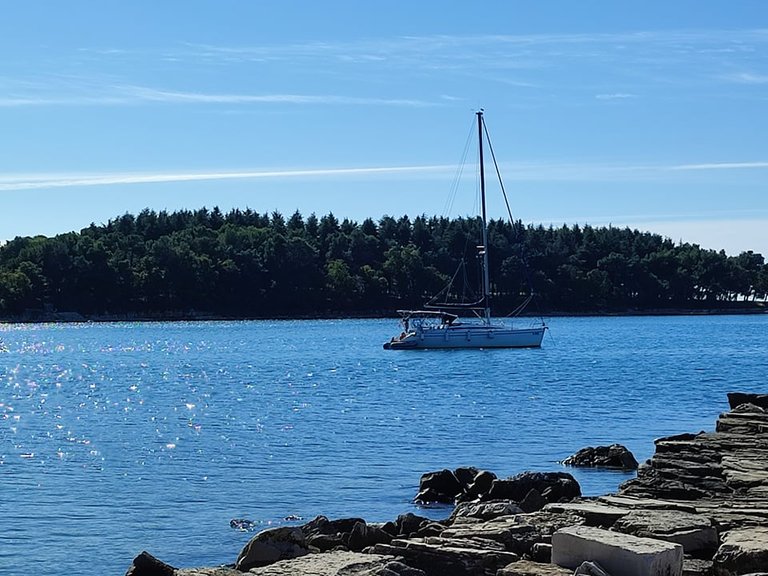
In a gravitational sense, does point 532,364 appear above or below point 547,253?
below

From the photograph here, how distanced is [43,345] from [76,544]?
96.0m

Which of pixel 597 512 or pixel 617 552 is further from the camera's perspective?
pixel 597 512

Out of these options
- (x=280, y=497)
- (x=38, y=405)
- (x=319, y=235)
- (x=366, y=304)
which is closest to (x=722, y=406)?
(x=280, y=497)

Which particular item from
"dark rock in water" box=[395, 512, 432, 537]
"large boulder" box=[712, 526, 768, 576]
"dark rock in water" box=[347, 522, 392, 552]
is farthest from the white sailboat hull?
"large boulder" box=[712, 526, 768, 576]

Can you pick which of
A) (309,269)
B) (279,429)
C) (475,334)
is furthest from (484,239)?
(309,269)

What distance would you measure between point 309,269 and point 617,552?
497 ft

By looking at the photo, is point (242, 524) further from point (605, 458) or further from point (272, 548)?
point (605, 458)

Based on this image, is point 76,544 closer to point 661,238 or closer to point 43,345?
point 43,345

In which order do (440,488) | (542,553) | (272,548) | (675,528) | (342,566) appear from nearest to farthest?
(342,566), (542,553), (675,528), (272,548), (440,488)

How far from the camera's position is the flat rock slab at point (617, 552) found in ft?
33.7

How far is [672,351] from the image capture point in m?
83.4

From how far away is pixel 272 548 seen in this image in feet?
45.7

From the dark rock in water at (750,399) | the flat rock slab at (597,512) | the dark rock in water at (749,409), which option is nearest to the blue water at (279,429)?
the dark rock in water at (750,399)

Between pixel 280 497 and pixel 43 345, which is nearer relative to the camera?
pixel 280 497
